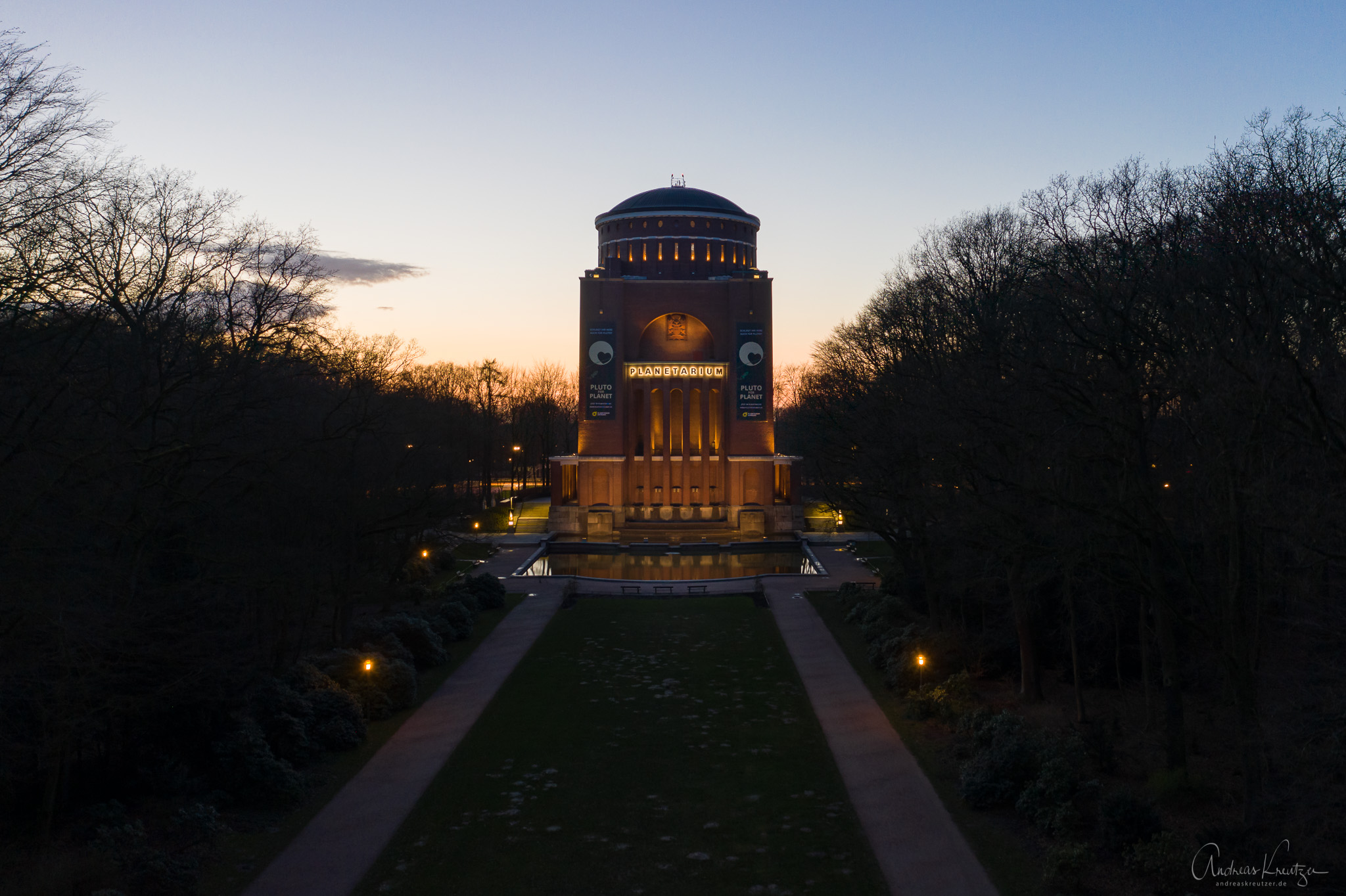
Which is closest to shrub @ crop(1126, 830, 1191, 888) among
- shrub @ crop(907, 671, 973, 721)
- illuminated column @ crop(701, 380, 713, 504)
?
shrub @ crop(907, 671, 973, 721)

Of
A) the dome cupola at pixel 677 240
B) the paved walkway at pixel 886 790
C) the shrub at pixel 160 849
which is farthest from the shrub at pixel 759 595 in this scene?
the dome cupola at pixel 677 240

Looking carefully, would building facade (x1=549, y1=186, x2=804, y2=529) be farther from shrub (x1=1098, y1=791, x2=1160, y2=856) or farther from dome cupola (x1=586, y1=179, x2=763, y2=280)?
shrub (x1=1098, y1=791, x2=1160, y2=856)

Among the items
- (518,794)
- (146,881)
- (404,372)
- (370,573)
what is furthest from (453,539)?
(146,881)

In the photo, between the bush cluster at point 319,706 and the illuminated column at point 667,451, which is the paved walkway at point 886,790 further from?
the illuminated column at point 667,451

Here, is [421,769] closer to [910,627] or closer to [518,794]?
[518,794]

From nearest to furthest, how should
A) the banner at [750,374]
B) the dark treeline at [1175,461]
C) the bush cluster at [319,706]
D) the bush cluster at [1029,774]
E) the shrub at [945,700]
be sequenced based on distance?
the dark treeline at [1175,461]
the bush cluster at [1029,774]
the bush cluster at [319,706]
the shrub at [945,700]
the banner at [750,374]

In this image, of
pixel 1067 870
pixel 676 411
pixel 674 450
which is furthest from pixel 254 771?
pixel 676 411

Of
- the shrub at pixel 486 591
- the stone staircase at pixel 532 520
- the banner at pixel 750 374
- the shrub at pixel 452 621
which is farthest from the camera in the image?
the banner at pixel 750 374
